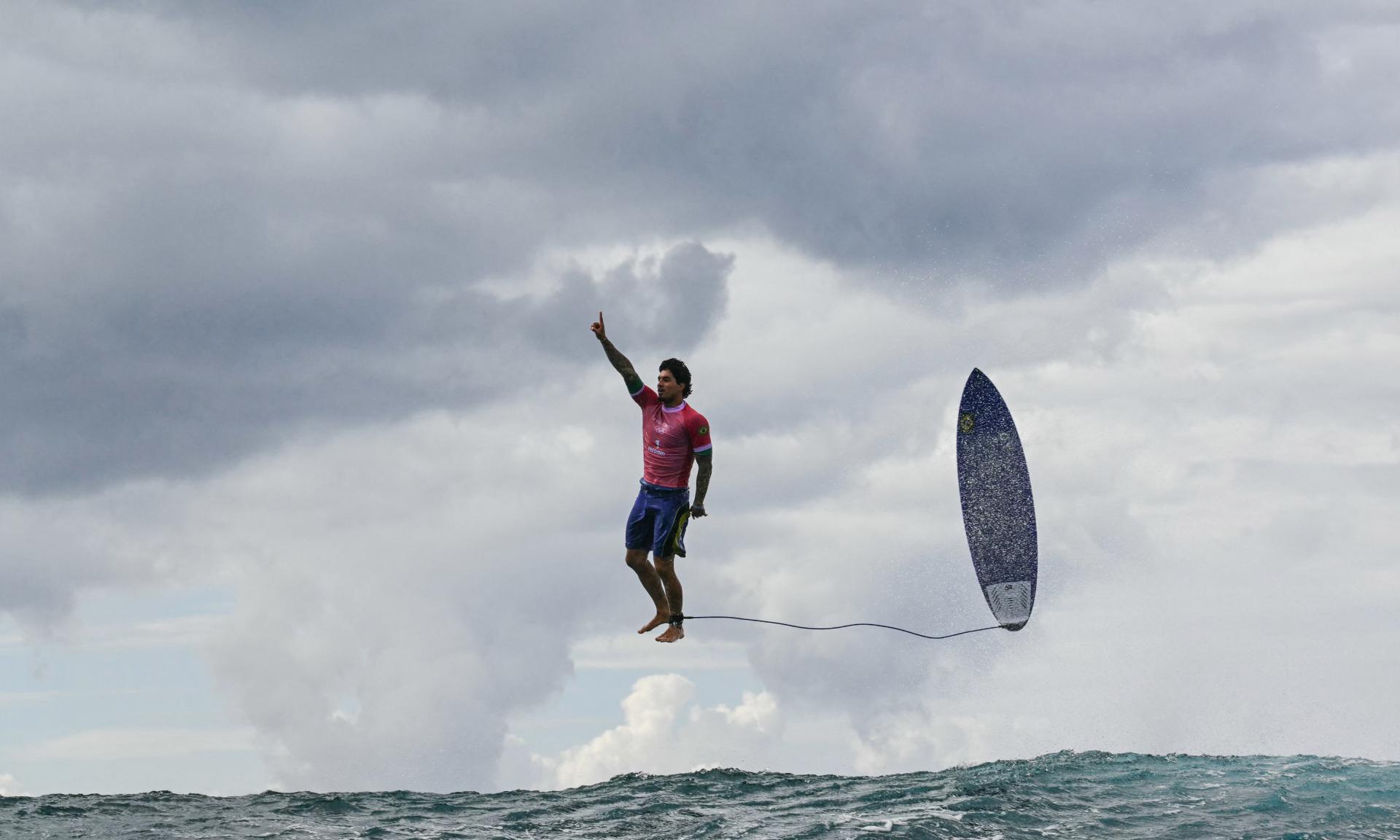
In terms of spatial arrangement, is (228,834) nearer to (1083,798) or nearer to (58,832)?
(58,832)

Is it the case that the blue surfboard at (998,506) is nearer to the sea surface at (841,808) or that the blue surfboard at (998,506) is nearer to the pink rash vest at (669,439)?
the sea surface at (841,808)

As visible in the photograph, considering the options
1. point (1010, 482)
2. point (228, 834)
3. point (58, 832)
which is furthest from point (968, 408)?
point (58, 832)

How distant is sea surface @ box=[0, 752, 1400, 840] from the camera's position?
14641 millimetres

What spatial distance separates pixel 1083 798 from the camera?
16406 millimetres

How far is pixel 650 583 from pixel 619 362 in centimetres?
339

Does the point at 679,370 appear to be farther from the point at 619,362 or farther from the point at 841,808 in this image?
the point at 841,808

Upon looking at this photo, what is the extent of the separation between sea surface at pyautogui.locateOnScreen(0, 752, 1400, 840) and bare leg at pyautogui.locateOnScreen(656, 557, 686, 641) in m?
2.25

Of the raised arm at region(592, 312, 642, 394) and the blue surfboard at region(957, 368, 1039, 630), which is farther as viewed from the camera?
the blue surfboard at region(957, 368, 1039, 630)

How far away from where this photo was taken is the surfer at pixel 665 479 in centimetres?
1723

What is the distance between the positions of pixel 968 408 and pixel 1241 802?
886 centimetres

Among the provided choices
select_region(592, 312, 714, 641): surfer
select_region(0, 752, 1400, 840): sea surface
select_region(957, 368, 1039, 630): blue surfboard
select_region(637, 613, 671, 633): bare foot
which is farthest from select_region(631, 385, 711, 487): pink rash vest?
select_region(957, 368, 1039, 630): blue surfboard

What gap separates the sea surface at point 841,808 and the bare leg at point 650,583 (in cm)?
247

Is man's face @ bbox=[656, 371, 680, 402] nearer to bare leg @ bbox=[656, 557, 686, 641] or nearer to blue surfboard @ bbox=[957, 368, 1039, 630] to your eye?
bare leg @ bbox=[656, 557, 686, 641]

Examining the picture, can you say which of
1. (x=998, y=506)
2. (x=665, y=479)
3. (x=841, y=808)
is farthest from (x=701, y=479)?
(x=998, y=506)
